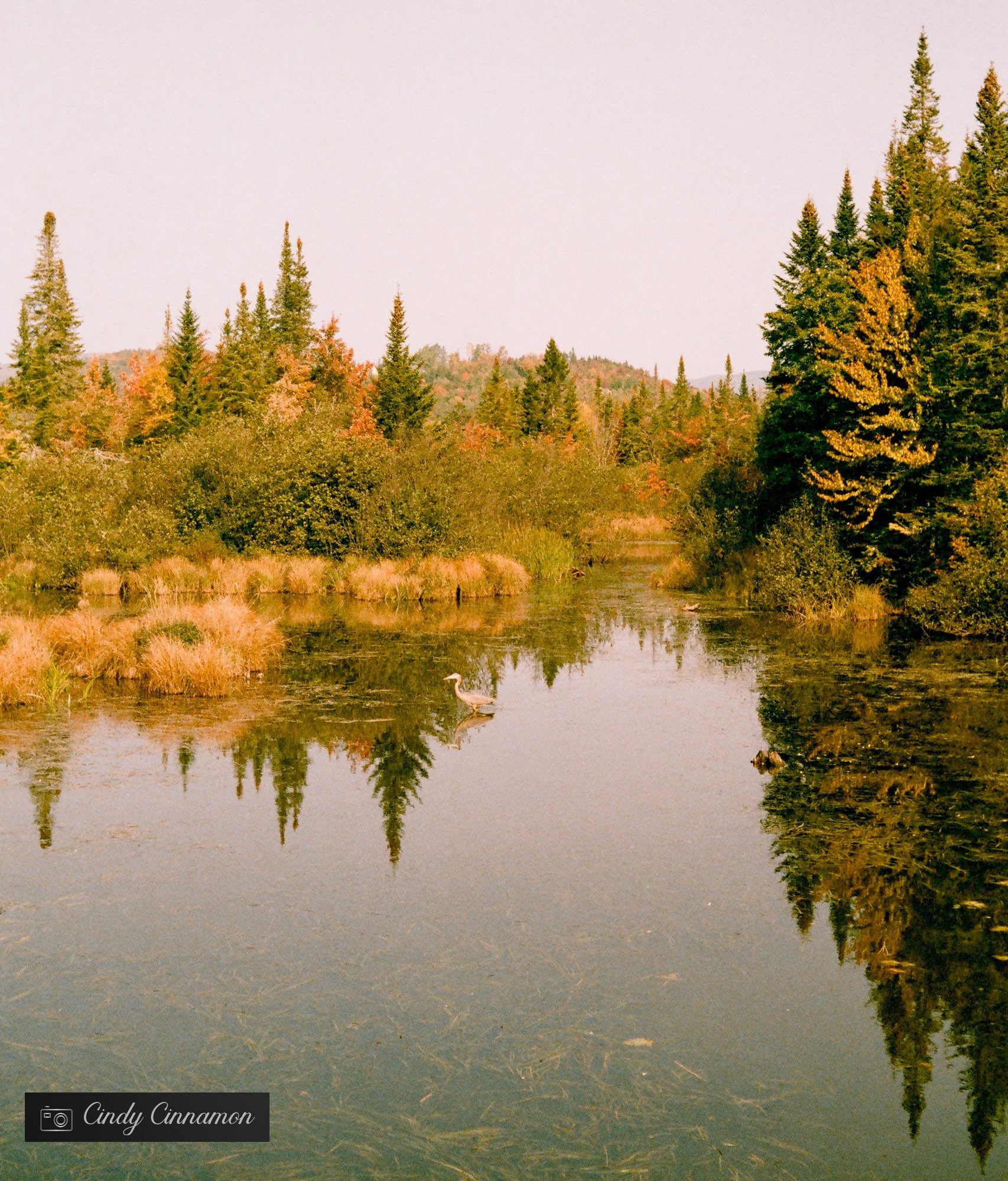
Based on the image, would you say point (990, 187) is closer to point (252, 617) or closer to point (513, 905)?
point (252, 617)

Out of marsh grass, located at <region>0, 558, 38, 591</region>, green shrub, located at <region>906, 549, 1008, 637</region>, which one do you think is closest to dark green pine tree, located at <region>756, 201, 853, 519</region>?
green shrub, located at <region>906, 549, 1008, 637</region>

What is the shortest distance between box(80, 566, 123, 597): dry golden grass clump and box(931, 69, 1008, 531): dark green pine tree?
76.2 feet

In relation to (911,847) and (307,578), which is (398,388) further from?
(911,847)

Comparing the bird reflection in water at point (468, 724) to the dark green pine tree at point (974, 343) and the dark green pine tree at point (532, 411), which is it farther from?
the dark green pine tree at point (532, 411)

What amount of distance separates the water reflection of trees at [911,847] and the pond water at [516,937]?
0.03m

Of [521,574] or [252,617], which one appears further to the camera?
[521,574]

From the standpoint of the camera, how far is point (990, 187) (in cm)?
2606

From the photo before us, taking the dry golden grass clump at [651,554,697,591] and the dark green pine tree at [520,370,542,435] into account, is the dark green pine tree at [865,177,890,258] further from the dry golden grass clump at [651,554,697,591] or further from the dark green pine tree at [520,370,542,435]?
the dark green pine tree at [520,370,542,435]

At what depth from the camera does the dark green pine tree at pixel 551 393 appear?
3472 inches

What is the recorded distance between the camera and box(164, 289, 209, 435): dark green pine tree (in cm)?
6750

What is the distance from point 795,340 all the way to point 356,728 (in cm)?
2335

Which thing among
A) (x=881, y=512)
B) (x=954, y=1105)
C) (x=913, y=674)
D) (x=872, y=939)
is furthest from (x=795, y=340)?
(x=954, y=1105)

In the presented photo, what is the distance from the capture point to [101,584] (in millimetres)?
31594

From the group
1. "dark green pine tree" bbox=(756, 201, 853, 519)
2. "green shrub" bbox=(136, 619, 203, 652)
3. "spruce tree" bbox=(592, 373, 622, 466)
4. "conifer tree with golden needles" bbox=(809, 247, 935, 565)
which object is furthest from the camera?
"spruce tree" bbox=(592, 373, 622, 466)
